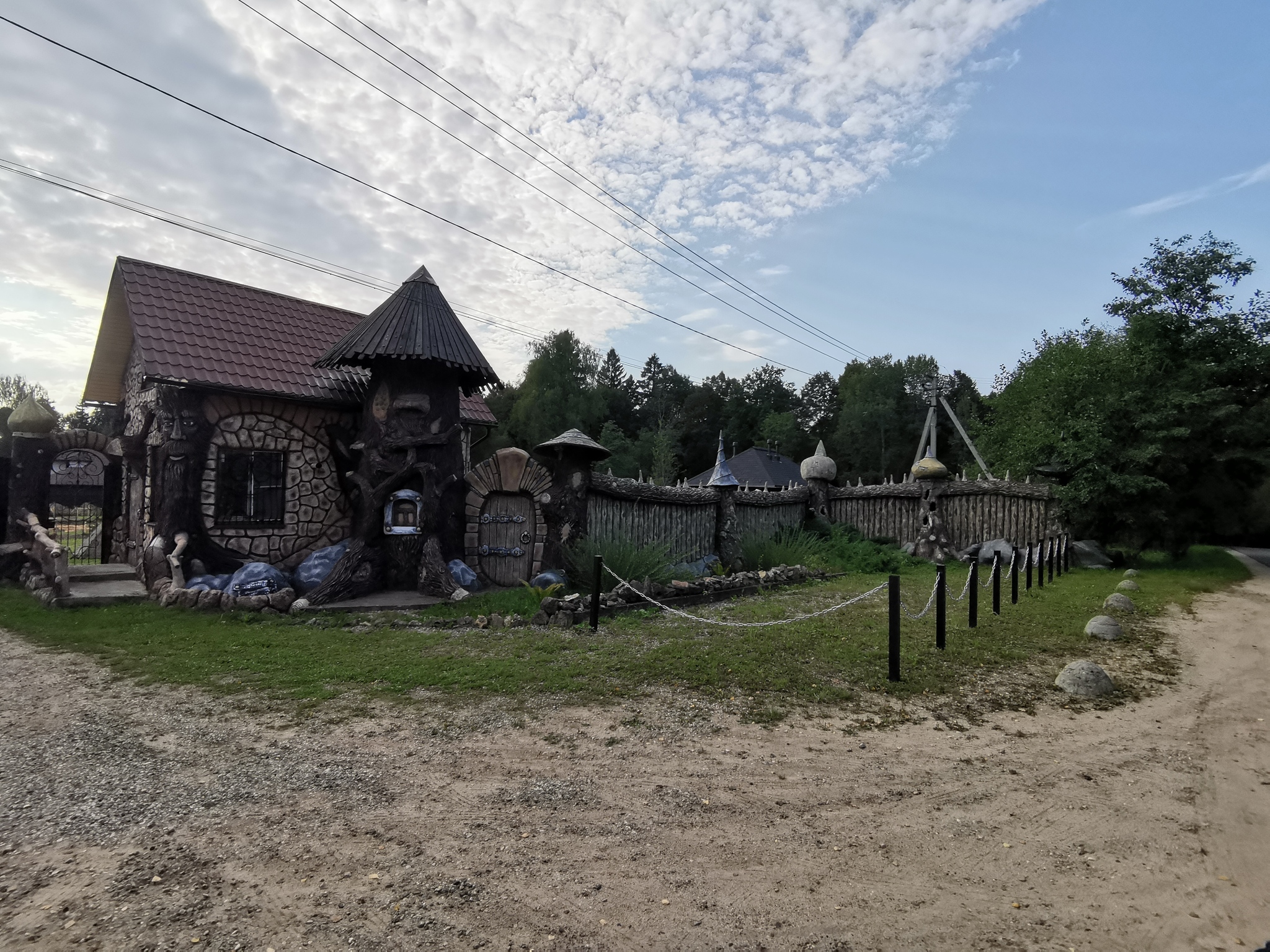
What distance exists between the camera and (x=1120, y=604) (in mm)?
11094

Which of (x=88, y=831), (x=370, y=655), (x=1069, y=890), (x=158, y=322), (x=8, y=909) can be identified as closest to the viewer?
(x=8, y=909)

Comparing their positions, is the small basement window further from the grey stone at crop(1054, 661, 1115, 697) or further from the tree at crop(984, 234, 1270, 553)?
the tree at crop(984, 234, 1270, 553)

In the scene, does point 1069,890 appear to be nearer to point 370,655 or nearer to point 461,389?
point 370,655

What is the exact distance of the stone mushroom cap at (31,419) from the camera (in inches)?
496

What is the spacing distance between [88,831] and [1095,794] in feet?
18.8

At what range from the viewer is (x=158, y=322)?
1179cm

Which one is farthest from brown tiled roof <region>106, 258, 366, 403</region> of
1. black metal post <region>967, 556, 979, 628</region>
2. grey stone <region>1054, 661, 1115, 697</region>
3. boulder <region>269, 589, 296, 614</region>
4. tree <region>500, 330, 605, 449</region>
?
tree <region>500, 330, 605, 449</region>

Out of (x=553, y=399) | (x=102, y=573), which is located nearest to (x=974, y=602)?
(x=102, y=573)

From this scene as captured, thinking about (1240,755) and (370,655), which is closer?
(1240,755)

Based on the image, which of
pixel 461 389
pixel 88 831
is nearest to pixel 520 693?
pixel 88 831

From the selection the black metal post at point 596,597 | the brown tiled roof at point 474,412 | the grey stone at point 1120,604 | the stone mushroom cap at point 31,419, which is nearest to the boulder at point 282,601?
the black metal post at point 596,597

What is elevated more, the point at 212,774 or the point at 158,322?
the point at 158,322

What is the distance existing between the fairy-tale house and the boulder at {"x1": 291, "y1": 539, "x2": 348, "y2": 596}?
47 cm

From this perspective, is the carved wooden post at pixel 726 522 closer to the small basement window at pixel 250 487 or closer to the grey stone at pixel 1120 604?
the grey stone at pixel 1120 604
